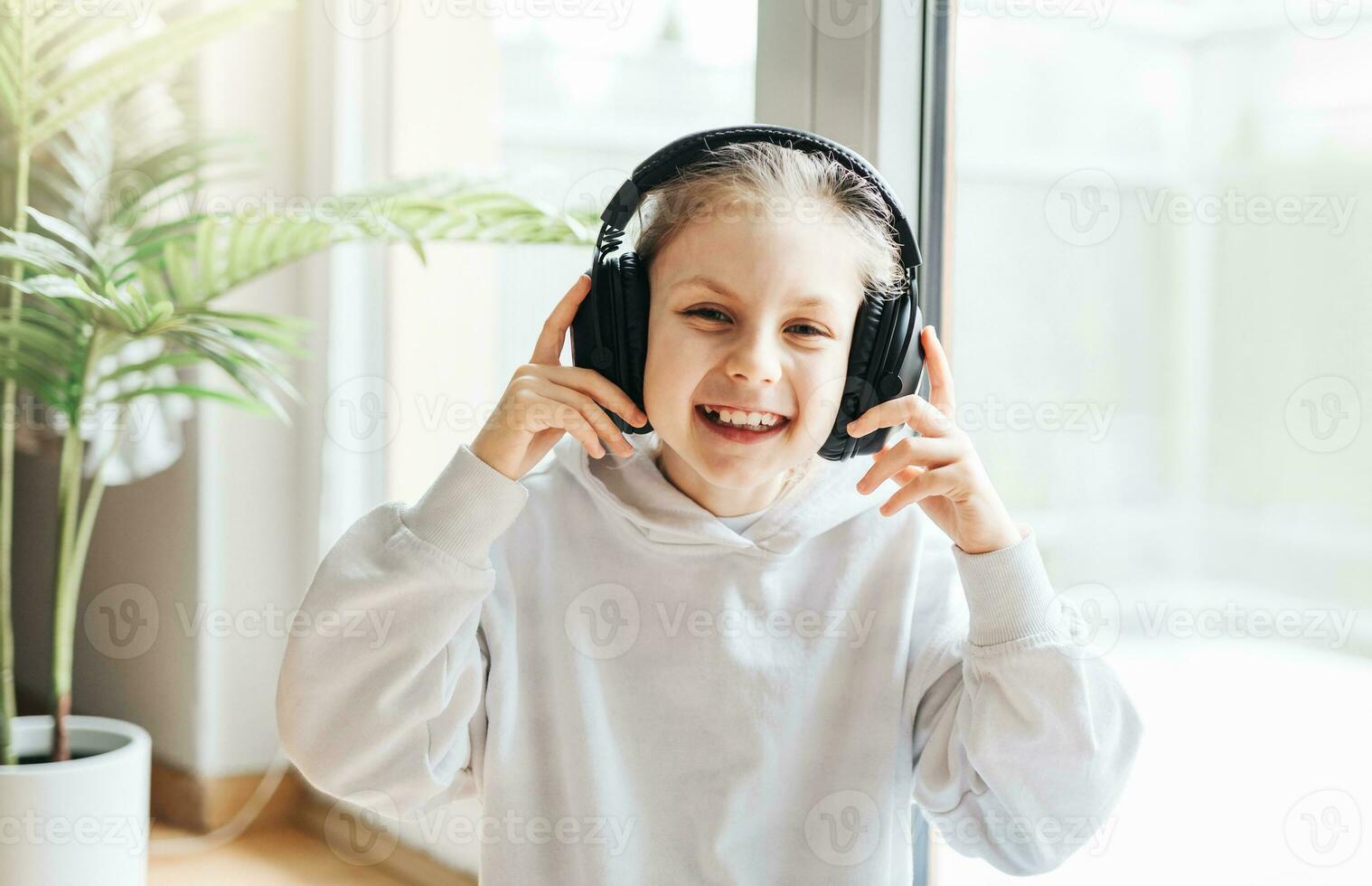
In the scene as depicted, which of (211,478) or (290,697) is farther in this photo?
(211,478)

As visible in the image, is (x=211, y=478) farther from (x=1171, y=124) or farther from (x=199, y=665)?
(x=1171, y=124)

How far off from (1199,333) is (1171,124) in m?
0.20

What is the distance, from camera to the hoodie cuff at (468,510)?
3.20ft

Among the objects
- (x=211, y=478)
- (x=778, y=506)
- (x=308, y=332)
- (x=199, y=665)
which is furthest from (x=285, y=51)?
(x=778, y=506)

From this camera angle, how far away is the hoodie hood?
3.57 ft

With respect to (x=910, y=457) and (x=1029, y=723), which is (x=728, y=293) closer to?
(x=910, y=457)

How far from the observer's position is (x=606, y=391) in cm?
98

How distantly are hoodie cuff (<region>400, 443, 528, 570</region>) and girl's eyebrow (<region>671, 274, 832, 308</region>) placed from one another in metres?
0.23

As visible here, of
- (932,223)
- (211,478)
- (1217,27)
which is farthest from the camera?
(211,478)

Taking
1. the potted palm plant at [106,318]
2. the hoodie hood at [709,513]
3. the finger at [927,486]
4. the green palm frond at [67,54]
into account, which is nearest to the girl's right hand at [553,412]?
the hoodie hood at [709,513]

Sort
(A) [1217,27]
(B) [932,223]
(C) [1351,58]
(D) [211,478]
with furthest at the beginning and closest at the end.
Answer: (D) [211,478] < (B) [932,223] < (A) [1217,27] < (C) [1351,58]

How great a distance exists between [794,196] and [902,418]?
204 mm

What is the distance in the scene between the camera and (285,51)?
7.26 feet

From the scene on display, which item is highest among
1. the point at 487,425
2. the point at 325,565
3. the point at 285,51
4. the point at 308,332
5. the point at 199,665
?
the point at 285,51
